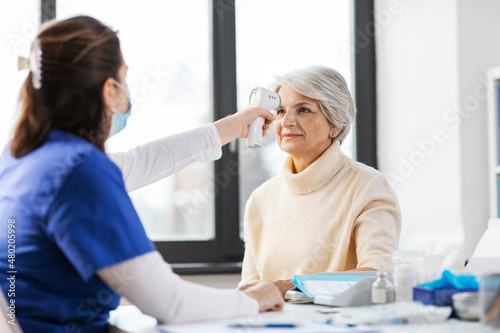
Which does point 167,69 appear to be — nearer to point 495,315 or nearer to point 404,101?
point 404,101

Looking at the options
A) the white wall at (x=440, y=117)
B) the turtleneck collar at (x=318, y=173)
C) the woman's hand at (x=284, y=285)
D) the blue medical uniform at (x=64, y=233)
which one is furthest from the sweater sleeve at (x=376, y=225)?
the white wall at (x=440, y=117)

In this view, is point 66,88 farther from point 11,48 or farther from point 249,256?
point 11,48

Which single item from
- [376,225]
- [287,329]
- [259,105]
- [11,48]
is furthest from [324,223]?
[11,48]

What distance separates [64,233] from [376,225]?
1.16 metres

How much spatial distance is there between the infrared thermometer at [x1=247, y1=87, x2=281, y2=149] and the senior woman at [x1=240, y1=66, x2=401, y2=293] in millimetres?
139

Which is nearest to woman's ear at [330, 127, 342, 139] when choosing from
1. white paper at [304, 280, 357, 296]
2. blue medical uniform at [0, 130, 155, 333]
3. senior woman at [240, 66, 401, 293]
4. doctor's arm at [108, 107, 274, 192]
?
senior woman at [240, 66, 401, 293]

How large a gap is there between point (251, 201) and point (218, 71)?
3.61 ft

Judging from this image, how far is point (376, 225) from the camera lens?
2.06 m

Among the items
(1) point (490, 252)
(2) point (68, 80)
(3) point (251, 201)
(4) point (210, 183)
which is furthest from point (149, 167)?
(4) point (210, 183)

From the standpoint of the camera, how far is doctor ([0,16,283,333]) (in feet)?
3.86

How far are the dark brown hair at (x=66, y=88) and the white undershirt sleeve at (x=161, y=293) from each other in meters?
0.31

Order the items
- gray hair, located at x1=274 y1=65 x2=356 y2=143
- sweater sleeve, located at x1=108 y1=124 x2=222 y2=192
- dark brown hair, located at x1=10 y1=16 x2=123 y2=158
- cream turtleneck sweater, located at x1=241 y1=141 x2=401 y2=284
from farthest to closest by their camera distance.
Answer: gray hair, located at x1=274 y1=65 x2=356 y2=143, cream turtleneck sweater, located at x1=241 y1=141 x2=401 y2=284, sweater sleeve, located at x1=108 y1=124 x2=222 y2=192, dark brown hair, located at x1=10 y1=16 x2=123 y2=158

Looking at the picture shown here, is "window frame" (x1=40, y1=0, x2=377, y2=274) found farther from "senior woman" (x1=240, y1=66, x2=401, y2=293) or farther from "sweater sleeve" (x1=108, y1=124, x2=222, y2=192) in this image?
"sweater sleeve" (x1=108, y1=124, x2=222, y2=192)

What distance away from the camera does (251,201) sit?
2492mm
